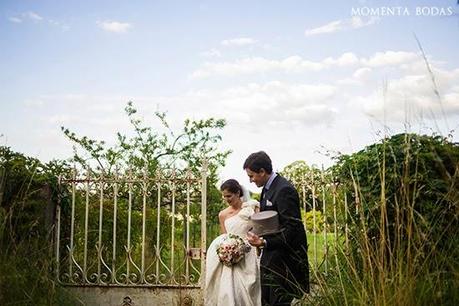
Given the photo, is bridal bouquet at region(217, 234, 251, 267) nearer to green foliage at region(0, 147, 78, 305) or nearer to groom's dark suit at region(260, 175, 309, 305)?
groom's dark suit at region(260, 175, 309, 305)

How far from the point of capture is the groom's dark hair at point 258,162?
154 inches

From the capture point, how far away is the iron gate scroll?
624 cm

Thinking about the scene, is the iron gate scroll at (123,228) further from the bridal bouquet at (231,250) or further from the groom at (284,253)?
the groom at (284,253)

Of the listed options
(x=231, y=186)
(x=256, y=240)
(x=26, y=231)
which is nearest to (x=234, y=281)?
A: (x=231, y=186)

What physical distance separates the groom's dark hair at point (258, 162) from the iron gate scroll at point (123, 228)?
2.29 m

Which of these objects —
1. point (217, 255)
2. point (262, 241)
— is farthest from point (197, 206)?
point (262, 241)

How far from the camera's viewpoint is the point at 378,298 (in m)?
2.65

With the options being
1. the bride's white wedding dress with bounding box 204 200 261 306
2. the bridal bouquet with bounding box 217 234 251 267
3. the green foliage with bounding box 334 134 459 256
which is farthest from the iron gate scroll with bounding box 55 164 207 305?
the green foliage with bounding box 334 134 459 256

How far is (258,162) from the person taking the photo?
12.8 feet

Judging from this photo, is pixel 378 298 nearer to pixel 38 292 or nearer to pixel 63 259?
pixel 38 292

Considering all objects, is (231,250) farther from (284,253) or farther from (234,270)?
(284,253)

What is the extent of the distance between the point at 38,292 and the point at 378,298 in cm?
263

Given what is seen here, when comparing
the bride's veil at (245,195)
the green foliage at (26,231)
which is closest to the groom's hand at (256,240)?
the green foliage at (26,231)

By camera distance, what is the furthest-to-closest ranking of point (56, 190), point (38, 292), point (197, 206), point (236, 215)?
point (197, 206)
point (56, 190)
point (236, 215)
point (38, 292)
